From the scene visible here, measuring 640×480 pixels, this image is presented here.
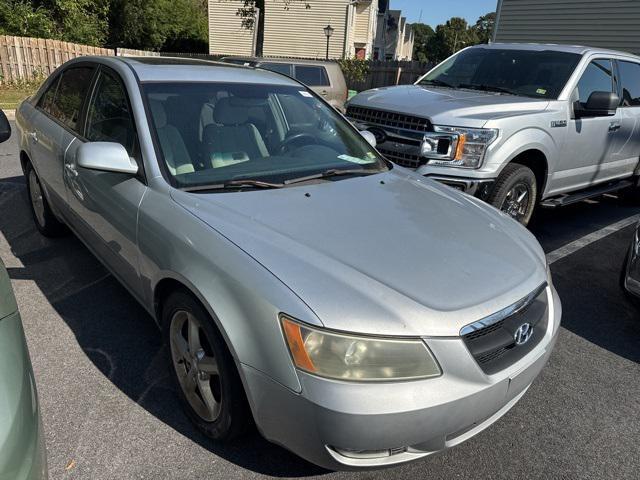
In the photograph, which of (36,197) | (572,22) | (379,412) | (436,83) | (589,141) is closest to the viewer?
(379,412)

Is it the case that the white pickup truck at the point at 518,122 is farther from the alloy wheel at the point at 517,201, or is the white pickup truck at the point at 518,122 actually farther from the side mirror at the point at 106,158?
the side mirror at the point at 106,158

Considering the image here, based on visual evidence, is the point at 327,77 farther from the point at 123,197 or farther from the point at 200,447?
the point at 200,447

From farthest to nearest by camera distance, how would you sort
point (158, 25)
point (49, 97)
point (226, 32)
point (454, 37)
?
point (454, 37) → point (226, 32) → point (158, 25) → point (49, 97)

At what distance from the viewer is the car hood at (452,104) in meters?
4.35

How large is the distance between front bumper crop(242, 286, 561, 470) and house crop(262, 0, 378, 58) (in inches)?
1226

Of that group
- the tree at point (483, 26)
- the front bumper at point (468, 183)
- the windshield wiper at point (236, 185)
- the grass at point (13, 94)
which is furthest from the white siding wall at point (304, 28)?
the tree at point (483, 26)

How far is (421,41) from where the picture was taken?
303ft

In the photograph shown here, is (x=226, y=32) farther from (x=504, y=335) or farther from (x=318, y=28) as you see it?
(x=504, y=335)

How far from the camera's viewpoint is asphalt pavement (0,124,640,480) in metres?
2.17

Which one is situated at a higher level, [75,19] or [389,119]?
[75,19]

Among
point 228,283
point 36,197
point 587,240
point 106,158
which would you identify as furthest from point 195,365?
point 587,240

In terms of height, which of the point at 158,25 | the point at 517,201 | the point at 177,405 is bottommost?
the point at 177,405

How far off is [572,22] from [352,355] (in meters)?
16.3

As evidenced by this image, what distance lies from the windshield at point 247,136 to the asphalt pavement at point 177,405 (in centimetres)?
117
